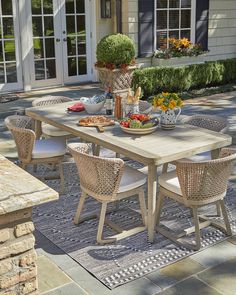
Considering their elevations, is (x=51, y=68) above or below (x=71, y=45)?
below

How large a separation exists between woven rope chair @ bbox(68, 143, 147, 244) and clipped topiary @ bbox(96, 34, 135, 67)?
4970 millimetres

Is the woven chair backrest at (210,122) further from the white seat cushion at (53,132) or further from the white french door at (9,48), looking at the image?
the white french door at (9,48)

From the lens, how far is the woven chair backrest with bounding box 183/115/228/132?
186 inches

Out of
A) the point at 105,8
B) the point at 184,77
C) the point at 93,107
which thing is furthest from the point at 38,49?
the point at 93,107

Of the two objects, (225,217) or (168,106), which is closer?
(225,217)

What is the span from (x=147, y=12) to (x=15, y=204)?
323 inches

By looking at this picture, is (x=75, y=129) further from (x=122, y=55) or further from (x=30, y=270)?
(x=122, y=55)

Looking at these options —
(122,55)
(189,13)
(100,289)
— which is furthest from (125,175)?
(189,13)

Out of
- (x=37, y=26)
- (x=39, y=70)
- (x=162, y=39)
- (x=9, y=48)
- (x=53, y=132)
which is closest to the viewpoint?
(x=53, y=132)

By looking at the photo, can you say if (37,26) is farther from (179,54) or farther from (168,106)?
(168,106)

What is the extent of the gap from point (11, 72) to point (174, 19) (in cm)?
380

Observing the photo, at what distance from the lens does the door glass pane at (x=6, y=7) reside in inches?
354

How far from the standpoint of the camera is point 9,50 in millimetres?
9250

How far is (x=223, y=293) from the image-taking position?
318 cm
